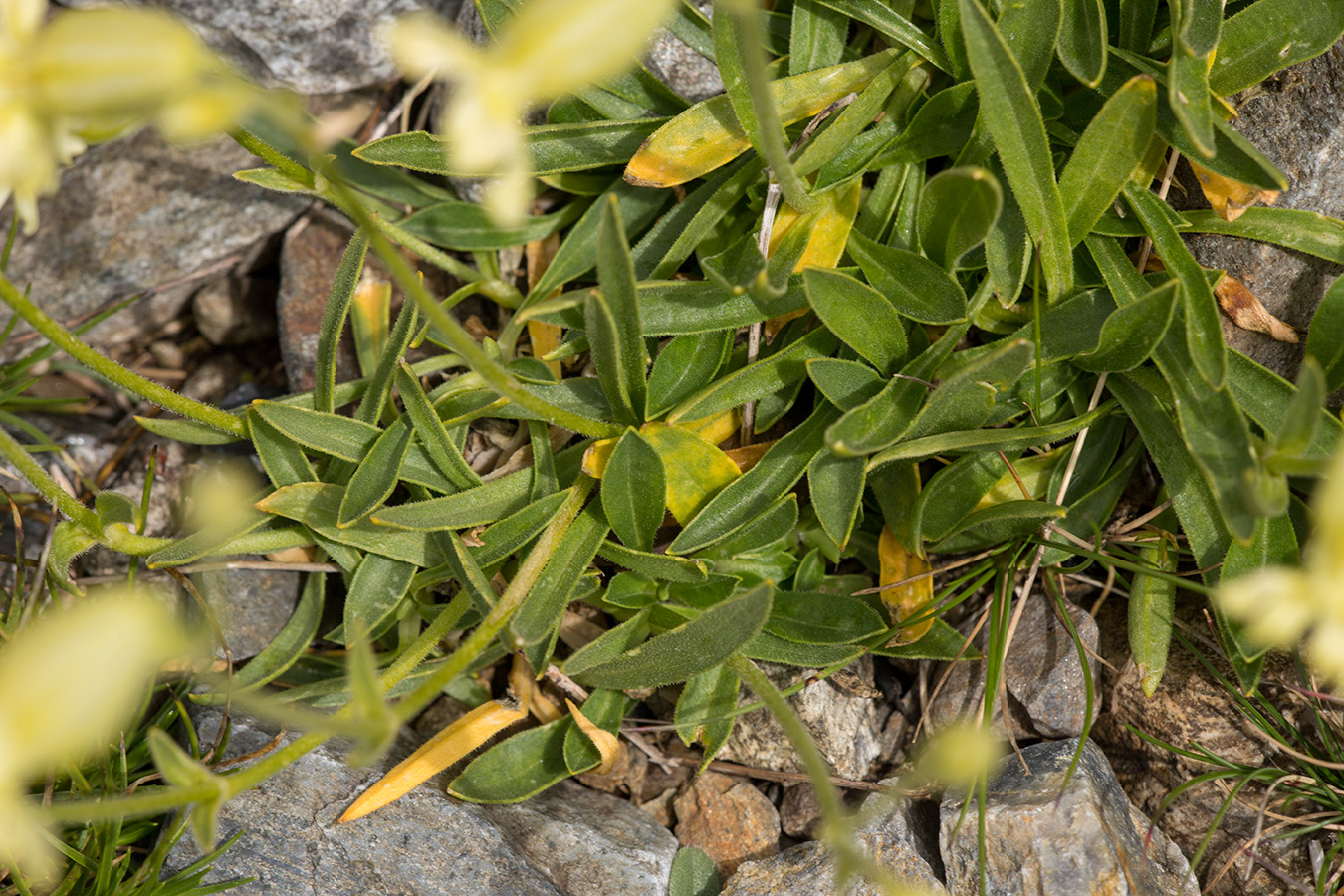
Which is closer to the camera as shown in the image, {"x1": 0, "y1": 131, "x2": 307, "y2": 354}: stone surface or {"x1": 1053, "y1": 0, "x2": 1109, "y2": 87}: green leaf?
{"x1": 1053, "y1": 0, "x2": 1109, "y2": 87}: green leaf

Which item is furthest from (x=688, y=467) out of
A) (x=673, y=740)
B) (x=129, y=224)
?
(x=129, y=224)

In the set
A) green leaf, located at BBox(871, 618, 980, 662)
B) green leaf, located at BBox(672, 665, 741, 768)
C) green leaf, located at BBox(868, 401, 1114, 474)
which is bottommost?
green leaf, located at BBox(672, 665, 741, 768)

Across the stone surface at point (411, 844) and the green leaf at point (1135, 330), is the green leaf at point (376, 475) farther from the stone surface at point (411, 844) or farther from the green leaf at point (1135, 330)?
the green leaf at point (1135, 330)

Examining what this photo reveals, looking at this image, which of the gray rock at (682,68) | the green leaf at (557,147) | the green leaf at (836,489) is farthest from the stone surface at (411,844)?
the gray rock at (682,68)

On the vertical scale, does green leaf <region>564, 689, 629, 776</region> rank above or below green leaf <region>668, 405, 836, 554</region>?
below

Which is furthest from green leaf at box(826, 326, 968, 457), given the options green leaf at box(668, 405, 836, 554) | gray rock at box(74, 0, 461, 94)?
gray rock at box(74, 0, 461, 94)

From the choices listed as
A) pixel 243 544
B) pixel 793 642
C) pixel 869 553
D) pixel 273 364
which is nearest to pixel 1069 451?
pixel 869 553

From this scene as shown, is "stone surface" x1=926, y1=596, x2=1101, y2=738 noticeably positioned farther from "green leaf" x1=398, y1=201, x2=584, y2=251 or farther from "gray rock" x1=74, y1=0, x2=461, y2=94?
"gray rock" x1=74, y1=0, x2=461, y2=94
